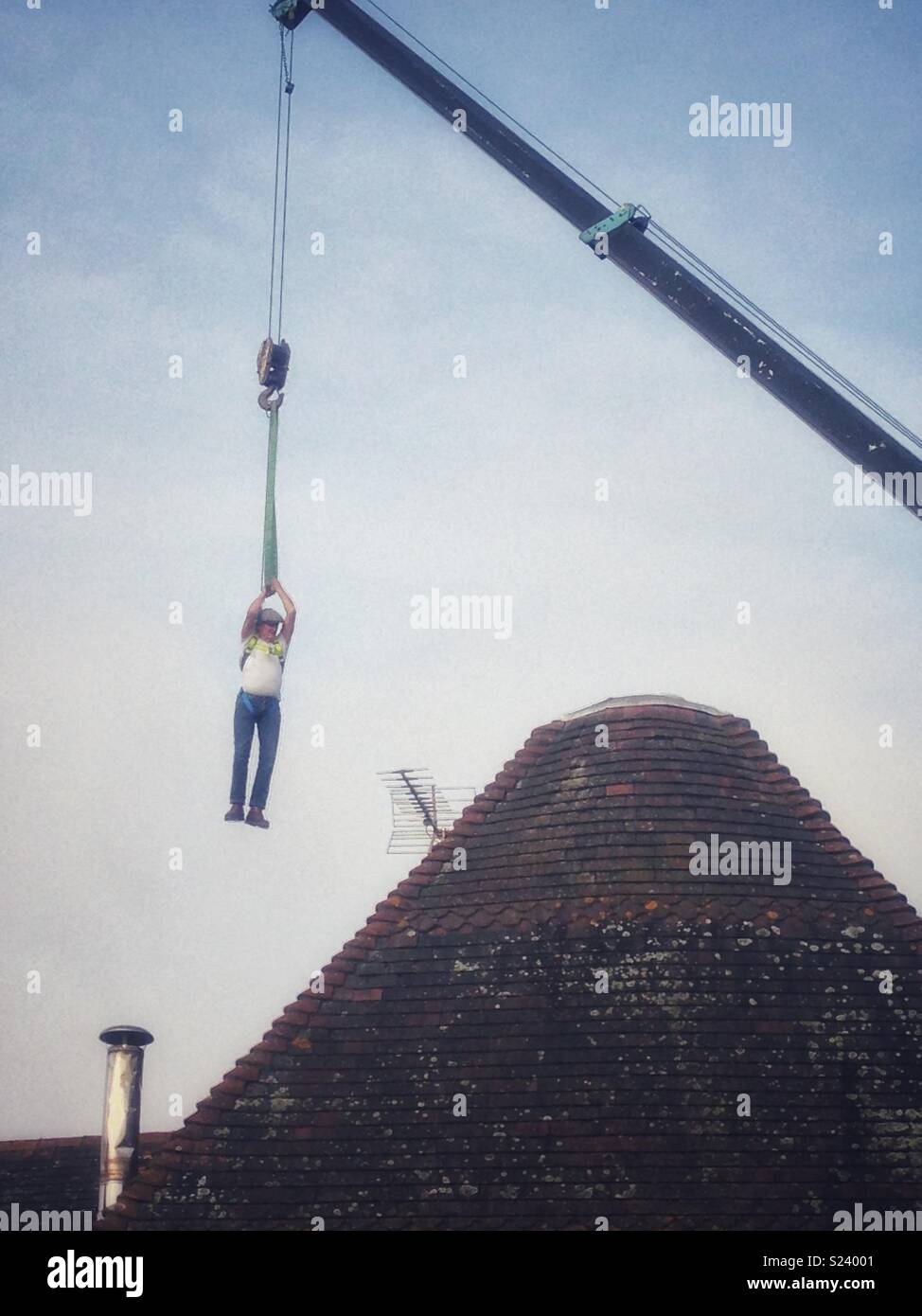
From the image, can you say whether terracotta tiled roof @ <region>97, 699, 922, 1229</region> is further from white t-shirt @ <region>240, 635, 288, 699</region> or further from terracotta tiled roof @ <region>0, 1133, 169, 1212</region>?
terracotta tiled roof @ <region>0, 1133, 169, 1212</region>

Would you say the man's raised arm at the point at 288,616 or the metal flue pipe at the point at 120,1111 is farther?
the metal flue pipe at the point at 120,1111

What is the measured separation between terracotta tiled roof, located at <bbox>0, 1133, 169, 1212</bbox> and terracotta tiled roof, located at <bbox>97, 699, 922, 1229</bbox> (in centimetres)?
602

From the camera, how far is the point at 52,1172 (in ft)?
60.0

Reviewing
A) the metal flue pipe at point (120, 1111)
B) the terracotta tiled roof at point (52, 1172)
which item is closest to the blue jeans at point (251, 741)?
the metal flue pipe at point (120, 1111)

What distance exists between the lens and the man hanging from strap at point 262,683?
37.9ft

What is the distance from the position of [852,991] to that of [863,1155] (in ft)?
4.73

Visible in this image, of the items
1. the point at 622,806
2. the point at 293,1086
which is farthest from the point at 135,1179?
the point at 622,806

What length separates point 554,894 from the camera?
1296 cm

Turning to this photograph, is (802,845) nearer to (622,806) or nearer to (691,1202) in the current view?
(622,806)

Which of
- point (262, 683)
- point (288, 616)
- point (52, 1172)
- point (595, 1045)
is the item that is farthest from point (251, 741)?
point (52, 1172)

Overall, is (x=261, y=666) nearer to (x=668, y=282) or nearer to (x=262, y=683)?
(x=262, y=683)

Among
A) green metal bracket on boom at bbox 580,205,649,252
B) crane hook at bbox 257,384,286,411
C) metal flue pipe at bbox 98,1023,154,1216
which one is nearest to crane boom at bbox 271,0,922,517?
green metal bracket on boom at bbox 580,205,649,252

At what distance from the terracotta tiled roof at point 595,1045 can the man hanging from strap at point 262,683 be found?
2.51 meters

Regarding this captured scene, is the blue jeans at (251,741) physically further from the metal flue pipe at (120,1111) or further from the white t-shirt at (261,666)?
the metal flue pipe at (120,1111)
